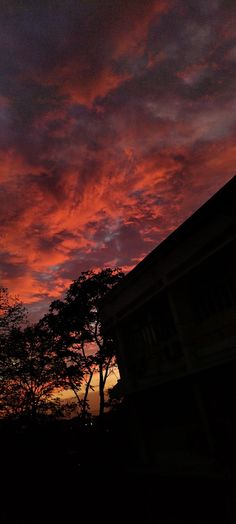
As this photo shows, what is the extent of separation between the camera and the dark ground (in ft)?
21.7

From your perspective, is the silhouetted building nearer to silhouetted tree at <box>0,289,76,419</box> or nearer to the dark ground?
the dark ground

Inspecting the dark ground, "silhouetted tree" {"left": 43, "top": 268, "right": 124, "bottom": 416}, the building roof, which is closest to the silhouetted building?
the building roof

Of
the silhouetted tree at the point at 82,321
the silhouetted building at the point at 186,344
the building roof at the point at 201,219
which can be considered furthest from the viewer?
the silhouetted tree at the point at 82,321

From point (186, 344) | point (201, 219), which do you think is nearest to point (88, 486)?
point (186, 344)

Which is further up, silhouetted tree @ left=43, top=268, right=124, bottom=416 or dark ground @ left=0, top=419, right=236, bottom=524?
silhouetted tree @ left=43, top=268, right=124, bottom=416

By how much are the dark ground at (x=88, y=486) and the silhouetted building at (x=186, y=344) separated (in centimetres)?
46

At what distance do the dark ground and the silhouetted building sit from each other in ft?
1.51

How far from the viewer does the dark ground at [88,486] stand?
661 centimetres

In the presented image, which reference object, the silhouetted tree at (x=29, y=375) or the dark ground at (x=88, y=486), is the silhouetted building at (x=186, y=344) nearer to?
the dark ground at (x=88, y=486)

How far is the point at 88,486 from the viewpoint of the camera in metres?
10.3

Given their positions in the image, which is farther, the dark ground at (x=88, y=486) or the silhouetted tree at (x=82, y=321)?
the silhouetted tree at (x=82, y=321)

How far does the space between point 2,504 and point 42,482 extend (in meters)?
2.05

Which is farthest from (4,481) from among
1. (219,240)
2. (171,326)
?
(219,240)

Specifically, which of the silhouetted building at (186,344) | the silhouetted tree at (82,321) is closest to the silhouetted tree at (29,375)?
the silhouetted tree at (82,321)
